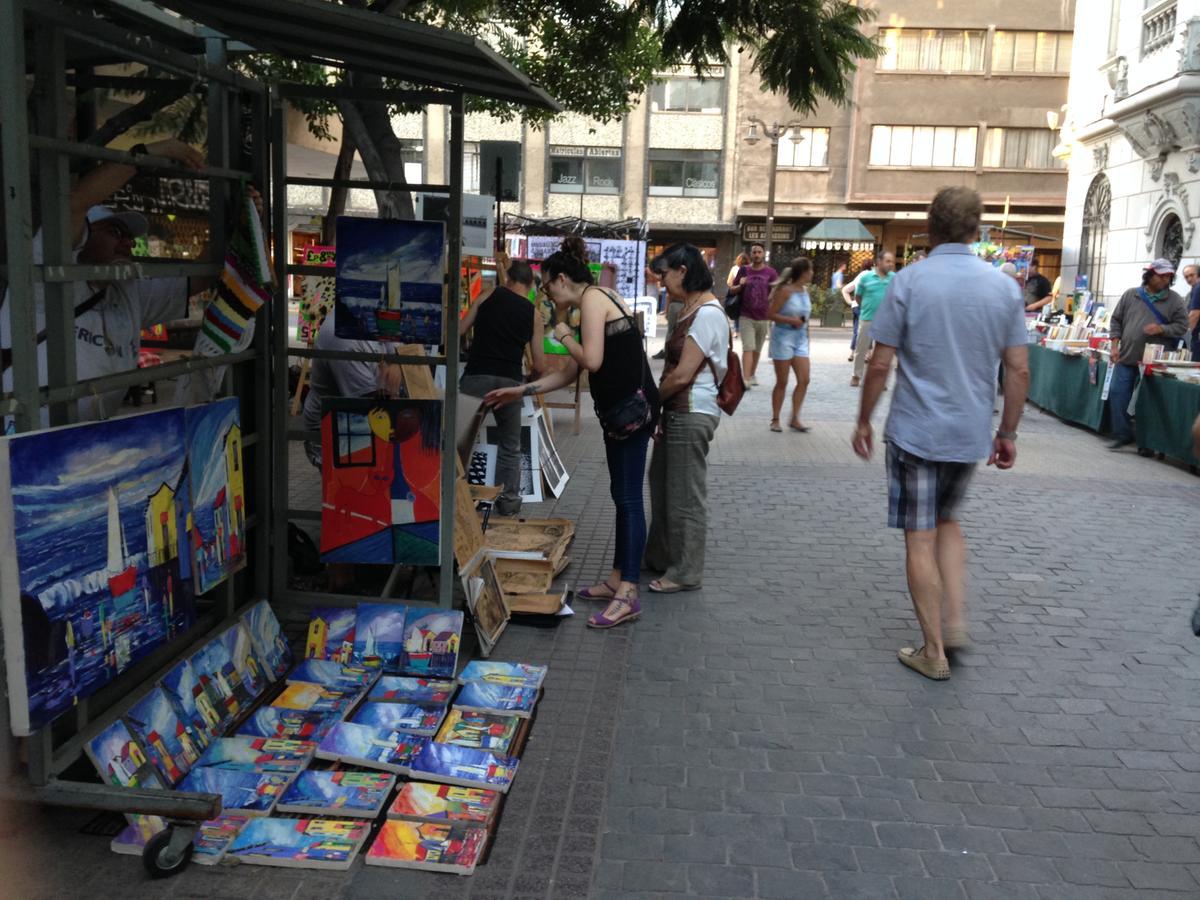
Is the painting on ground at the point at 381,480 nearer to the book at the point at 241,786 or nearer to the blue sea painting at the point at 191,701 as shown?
the blue sea painting at the point at 191,701

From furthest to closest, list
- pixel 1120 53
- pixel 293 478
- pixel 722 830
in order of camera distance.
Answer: pixel 1120 53, pixel 293 478, pixel 722 830

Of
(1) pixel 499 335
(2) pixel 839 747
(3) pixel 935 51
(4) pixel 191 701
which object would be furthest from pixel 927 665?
(3) pixel 935 51

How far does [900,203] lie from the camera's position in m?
39.6

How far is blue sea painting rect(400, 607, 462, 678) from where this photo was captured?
460cm

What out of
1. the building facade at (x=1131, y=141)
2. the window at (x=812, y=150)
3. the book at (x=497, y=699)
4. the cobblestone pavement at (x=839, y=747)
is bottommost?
the cobblestone pavement at (x=839, y=747)

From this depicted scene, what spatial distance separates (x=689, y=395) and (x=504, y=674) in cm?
192

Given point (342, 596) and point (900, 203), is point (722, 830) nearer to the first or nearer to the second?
point (342, 596)

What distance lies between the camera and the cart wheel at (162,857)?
3.15 m

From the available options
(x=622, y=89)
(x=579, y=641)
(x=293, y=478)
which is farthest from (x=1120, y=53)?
(x=579, y=641)

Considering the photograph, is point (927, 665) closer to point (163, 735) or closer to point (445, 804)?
point (445, 804)

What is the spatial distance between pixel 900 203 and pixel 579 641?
37.3 meters

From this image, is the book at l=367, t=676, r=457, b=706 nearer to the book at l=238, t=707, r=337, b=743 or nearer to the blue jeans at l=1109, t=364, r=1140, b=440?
the book at l=238, t=707, r=337, b=743

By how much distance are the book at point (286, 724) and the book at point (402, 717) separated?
120mm

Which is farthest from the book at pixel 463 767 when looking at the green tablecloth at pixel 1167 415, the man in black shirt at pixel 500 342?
the green tablecloth at pixel 1167 415
